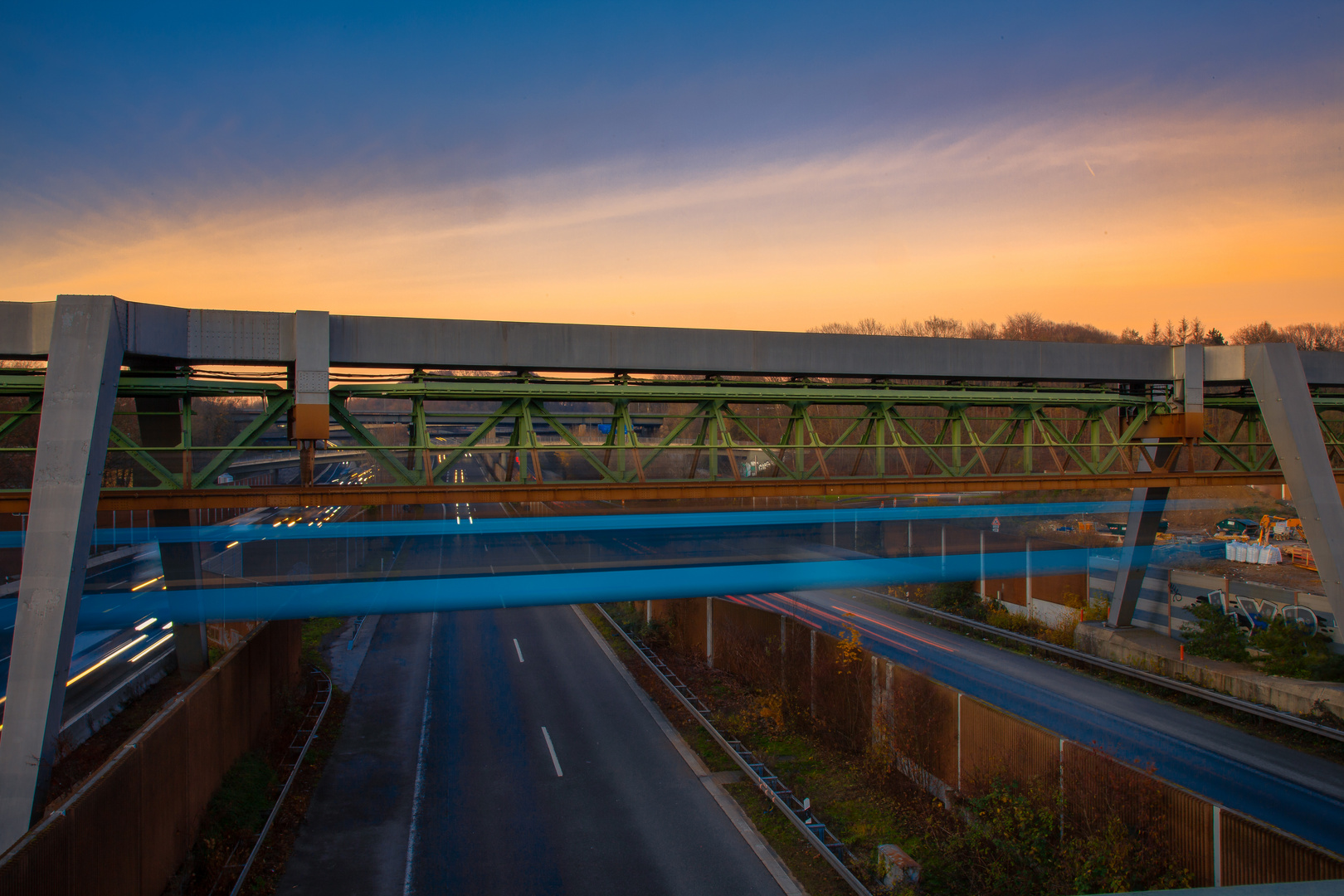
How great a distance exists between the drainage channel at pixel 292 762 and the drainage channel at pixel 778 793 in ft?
26.8

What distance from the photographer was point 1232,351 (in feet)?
45.2

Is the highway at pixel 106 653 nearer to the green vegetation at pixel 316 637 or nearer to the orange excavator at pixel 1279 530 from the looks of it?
the green vegetation at pixel 316 637

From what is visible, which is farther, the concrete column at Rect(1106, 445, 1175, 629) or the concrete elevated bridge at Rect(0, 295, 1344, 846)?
the concrete column at Rect(1106, 445, 1175, 629)

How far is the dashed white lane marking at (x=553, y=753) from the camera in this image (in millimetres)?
14302

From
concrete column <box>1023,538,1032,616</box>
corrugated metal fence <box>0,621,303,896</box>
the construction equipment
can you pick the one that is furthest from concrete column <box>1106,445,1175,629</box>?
corrugated metal fence <box>0,621,303,896</box>

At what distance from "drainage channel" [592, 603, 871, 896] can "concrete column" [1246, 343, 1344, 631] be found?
31.2 feet

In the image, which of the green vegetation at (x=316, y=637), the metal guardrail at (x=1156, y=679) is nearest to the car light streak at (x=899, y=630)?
the metal guardrail at (x=1156, y=679)

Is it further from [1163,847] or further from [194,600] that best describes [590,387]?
[1163,847]

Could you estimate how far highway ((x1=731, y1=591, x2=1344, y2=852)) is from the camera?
1130 cm

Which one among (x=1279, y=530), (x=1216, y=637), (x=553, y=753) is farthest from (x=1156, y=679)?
(x=1279, y=530)

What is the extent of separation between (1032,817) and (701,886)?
477cm

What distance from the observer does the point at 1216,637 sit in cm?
1681

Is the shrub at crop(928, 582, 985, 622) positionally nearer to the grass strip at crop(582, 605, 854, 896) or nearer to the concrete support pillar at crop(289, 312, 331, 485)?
the grass strip at crop(582, 605, 854, 896)

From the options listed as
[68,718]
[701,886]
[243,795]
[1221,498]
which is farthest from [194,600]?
[1221,498]
